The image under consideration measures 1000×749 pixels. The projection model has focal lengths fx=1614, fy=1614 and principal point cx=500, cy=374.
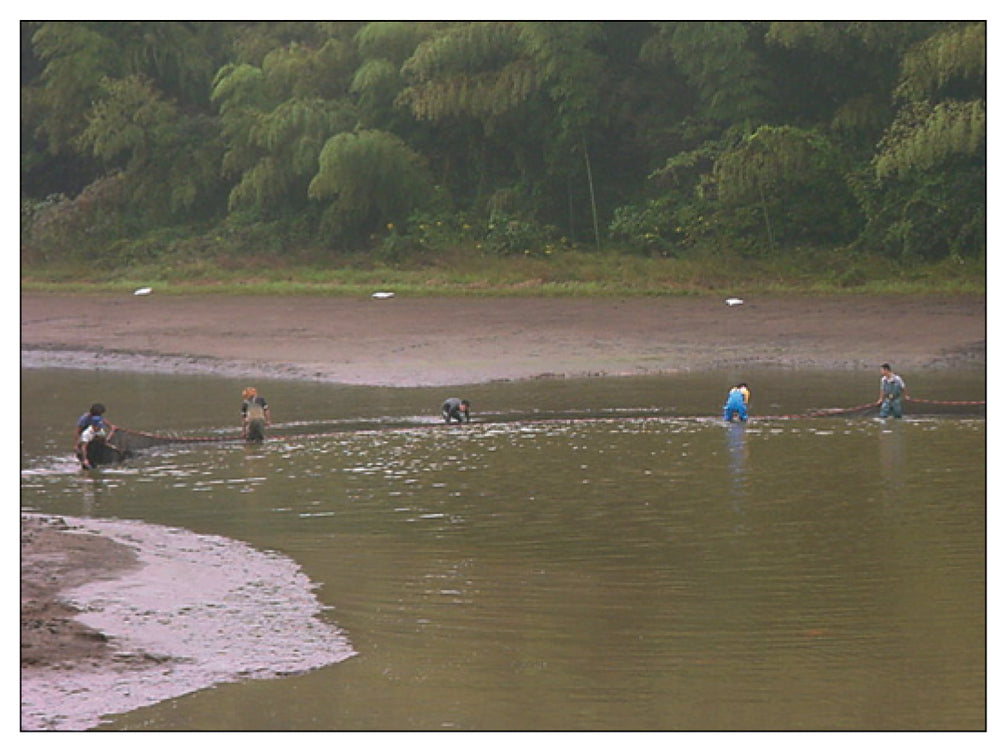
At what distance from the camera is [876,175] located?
3192 cm

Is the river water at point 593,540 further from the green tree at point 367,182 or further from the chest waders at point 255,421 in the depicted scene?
the green tree at point 367,182

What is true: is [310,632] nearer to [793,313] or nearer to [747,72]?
[793,313]

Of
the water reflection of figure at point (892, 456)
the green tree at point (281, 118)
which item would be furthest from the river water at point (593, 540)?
the green tree at point (281, 118)

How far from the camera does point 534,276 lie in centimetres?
3322

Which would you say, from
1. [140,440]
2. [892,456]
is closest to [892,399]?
[892,456]

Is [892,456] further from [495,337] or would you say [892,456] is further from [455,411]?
[495,337]

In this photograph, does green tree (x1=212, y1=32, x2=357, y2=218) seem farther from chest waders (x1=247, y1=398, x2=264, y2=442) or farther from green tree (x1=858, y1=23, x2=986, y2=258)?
chest waders (x1=247, y1=398, x2=264, y2=442)

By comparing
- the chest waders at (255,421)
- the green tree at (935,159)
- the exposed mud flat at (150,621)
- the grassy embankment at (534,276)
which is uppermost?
the green tree at (935,159)

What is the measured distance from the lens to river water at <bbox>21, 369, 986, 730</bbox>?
29.4 ft

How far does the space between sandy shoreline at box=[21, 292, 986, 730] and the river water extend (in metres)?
1.40

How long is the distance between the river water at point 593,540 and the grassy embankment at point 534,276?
7173mm

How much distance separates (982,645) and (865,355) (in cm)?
1576

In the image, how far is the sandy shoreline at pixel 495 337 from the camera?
25.0 metres
